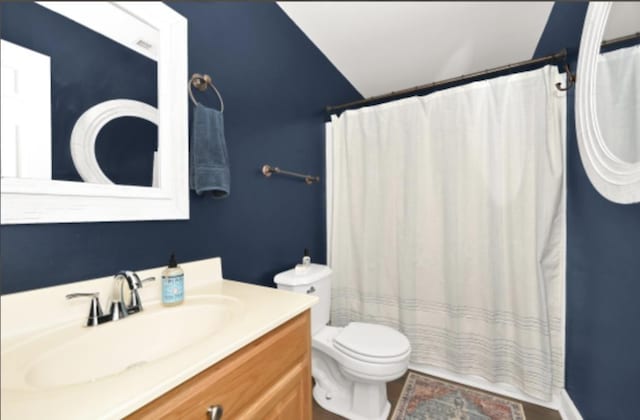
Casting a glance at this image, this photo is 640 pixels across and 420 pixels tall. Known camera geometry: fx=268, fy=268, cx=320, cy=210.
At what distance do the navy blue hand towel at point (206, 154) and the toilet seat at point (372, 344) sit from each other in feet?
3.25

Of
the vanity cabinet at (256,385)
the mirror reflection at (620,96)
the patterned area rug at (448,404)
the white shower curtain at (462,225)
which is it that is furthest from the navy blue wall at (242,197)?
the patterned area rug at (448,404)

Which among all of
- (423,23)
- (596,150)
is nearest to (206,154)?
(423,23)

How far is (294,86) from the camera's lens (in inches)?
60.7

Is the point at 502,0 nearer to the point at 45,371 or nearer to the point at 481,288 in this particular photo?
the point at 45,371

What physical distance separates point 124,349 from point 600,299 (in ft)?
5.90

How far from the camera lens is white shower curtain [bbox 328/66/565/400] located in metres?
1.46

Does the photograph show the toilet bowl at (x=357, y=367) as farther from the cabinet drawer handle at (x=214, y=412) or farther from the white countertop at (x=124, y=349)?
the cabinet drawer handle at (x=214, y=412)

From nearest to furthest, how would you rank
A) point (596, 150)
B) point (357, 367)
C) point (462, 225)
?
point (596, 150), point (357, 367), point (462, 225)

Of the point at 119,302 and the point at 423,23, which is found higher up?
the point at 423,23

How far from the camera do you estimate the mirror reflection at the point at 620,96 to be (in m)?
0.63

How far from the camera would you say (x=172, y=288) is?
34.9 inches

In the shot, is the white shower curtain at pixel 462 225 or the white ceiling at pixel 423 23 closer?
the white ceiling at pixel 423 23

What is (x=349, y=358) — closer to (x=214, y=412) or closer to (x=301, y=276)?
(x=301, y=276)

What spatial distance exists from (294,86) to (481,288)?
64.1 inches
